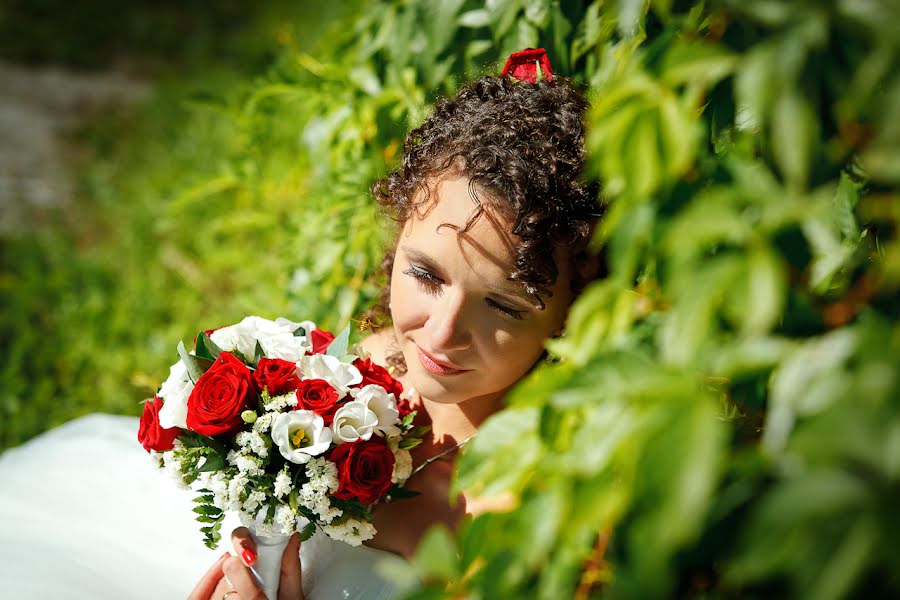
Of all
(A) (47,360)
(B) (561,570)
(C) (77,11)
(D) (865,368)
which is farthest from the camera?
(C) (77,11)

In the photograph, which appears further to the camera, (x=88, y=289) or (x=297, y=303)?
(x=88, y=289)

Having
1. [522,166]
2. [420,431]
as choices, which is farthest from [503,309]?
[420,431]

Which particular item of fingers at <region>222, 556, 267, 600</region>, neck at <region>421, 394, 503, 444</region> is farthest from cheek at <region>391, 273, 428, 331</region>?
fingers at <region>222, 556, 267, 600</region>

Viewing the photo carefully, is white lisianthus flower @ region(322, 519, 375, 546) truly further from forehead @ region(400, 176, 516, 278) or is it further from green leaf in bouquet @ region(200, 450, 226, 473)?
forehead @ region(400, 176, 516, 278)

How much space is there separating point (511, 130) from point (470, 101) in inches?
9.6

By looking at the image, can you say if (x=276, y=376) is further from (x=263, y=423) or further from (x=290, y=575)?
(x=290, y=575)

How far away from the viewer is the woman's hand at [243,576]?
1768 millimetres

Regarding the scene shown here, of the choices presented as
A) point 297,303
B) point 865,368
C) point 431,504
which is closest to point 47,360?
point 297,303

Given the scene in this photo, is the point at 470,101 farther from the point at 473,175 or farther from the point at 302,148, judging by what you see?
the point at 302,148

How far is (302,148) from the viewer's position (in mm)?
3109

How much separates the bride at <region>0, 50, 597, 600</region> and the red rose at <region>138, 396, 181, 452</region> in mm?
265

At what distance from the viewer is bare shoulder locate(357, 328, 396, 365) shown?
2.33 metres

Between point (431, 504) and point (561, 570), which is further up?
point (561, 570)

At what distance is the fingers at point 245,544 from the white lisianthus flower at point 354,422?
331 mm
